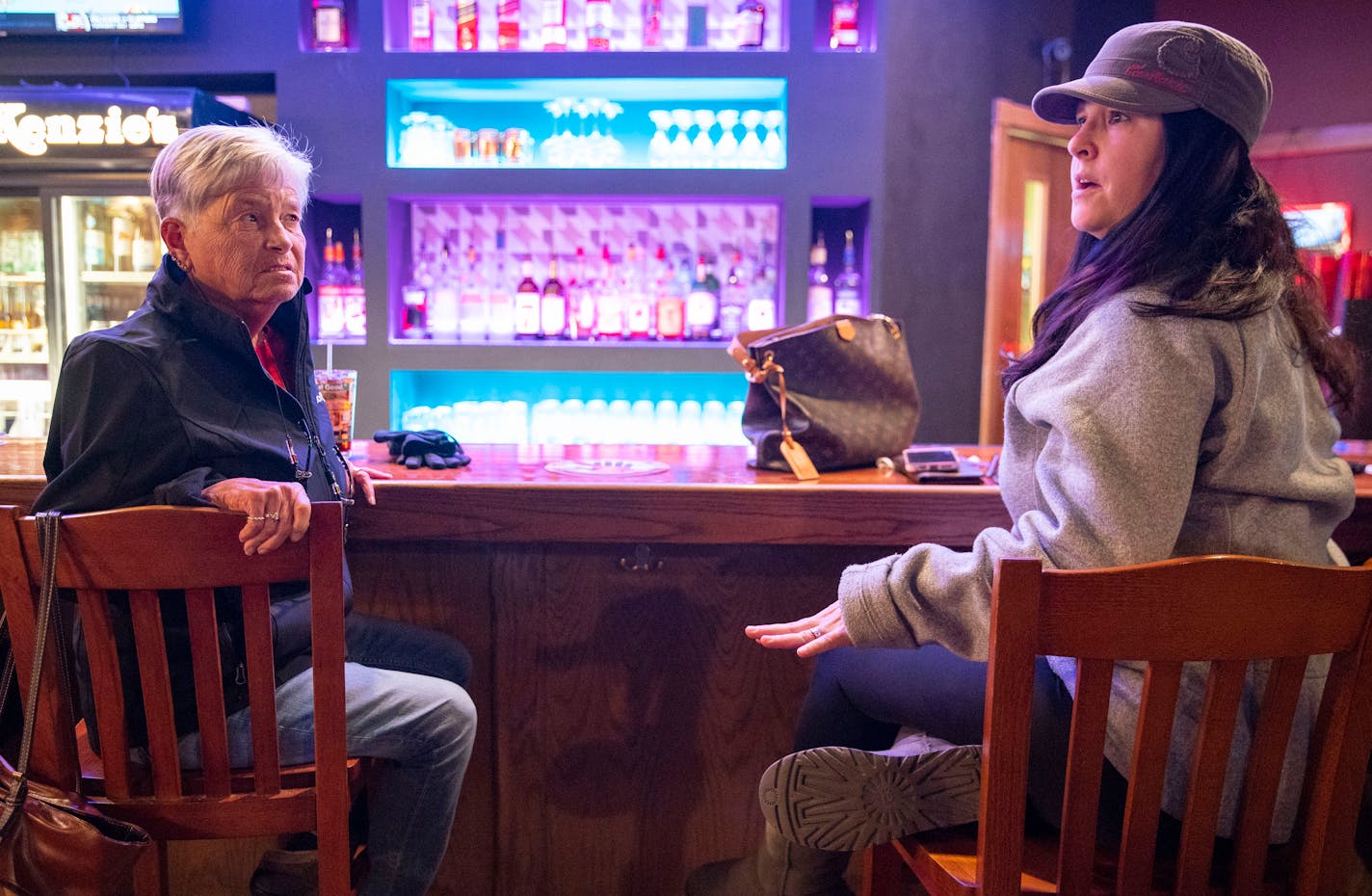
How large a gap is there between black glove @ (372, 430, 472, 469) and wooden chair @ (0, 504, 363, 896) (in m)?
0.68

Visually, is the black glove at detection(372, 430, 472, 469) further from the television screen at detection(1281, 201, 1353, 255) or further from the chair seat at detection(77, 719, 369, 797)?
the television screen at detection(1281, 201, 1353, 255)

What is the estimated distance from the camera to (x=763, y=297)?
369 cm

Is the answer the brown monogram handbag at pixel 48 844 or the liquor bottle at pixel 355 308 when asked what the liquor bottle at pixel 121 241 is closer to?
the liquor bottle at pixel 355 308

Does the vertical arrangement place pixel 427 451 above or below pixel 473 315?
below

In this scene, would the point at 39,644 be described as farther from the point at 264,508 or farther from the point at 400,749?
the point at 400,749

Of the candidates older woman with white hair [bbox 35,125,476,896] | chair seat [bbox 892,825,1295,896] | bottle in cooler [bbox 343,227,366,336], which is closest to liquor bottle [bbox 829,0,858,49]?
bottle in cooler [bbox 343,227,366,336]

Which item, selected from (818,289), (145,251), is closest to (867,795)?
(818,289)

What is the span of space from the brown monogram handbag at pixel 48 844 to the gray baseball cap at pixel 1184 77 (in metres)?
1.26

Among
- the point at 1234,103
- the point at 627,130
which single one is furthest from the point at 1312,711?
the point at 627,130

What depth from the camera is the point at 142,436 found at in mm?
1204

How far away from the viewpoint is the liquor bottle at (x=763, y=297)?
11.9 ft

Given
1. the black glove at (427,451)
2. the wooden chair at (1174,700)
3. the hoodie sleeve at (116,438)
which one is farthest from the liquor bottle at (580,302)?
the wooden chair at (1174,700)

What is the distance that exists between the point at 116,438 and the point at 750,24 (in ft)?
9.34

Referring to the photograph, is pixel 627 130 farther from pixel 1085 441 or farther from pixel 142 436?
pixel 1085 441
